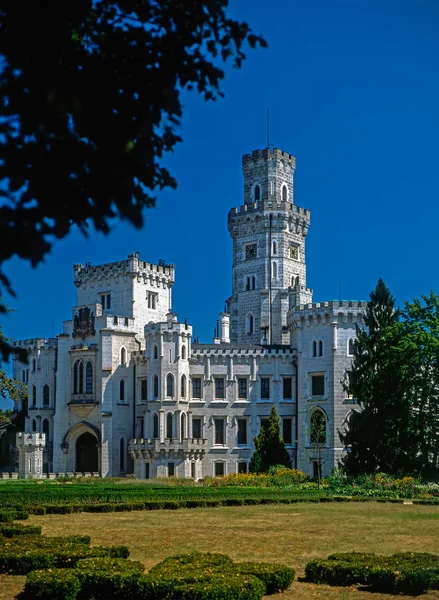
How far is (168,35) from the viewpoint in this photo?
898 cm

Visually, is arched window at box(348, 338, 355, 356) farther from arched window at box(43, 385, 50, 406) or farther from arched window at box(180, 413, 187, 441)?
arched window at box(43, 385, 50, 406)

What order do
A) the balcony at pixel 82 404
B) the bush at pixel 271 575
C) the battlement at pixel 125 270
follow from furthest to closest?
1. the battlement at pixel 125 270
2. the balcony at pixel 82 404
3. the bush at pixel 271 575

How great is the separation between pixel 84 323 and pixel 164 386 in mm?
9392

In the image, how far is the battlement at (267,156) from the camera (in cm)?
8269

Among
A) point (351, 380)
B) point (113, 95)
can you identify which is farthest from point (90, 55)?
point (351, 380)

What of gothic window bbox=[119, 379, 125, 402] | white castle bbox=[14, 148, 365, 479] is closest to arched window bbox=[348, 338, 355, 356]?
white castle bbox=[14, 148, 365, 479]

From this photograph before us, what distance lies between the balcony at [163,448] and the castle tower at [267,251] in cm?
1401

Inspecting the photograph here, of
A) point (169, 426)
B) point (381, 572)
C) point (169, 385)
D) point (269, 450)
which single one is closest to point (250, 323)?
point (169, 385)

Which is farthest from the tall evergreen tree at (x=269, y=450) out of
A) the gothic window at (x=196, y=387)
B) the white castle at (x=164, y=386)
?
the gothic window at (x=196, y=387)

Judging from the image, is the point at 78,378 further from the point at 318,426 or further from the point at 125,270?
the point at 318,426

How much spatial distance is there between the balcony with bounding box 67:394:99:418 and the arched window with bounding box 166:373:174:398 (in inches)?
242

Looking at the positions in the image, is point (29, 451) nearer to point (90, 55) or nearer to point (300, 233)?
point (300, 233)

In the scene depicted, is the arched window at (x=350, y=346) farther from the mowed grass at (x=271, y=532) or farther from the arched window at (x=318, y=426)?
the mowed grass at (x=271, y=532)

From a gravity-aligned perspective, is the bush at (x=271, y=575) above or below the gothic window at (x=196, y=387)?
below
